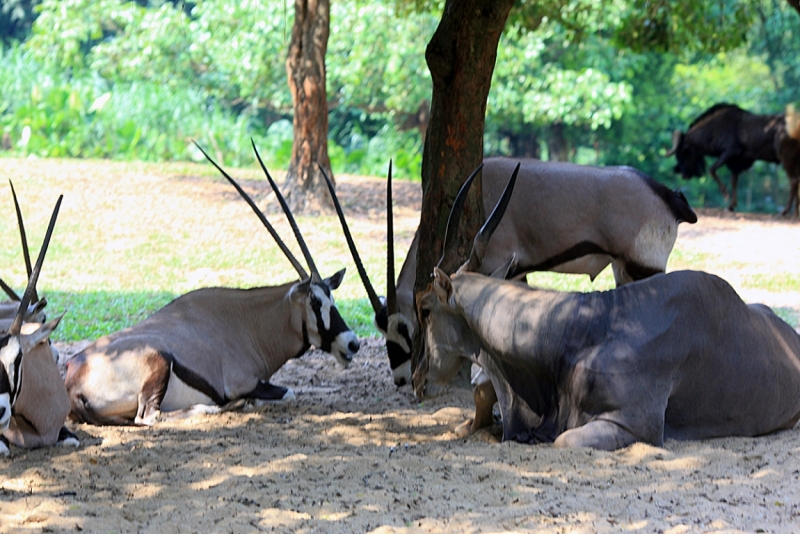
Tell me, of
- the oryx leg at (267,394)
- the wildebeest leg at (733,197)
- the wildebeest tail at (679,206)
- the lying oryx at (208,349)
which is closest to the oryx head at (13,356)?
the lying oryx at (208,349)

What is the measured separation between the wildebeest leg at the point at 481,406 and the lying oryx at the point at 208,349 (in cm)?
144

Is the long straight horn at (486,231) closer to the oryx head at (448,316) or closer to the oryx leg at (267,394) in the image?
the oryx head at (448,316)

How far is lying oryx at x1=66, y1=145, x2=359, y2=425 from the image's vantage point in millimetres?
5422

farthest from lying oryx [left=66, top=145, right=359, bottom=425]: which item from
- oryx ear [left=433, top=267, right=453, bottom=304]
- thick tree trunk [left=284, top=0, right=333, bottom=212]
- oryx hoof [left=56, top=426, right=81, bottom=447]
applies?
thick tree trunk [left=284, top=0, right=333, bottom=212]

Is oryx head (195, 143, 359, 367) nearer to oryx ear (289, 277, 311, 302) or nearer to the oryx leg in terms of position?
oryx ear (289, 277, 311, 302)

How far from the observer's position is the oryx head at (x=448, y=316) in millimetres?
4980

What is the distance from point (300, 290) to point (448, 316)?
1601 millimetres

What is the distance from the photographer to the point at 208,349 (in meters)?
5.97

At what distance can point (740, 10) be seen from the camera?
12.6 m

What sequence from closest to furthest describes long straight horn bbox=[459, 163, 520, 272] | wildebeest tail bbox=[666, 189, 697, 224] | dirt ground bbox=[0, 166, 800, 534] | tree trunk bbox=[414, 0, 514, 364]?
dirt ground bbox=[0, 166, 800, 534], long straight horn bbox=[459, 163, 520, 272], tree trunk bbox=[414, 0, 514, 364], wildebeest tail bbox=[666, 189, 697, 224]

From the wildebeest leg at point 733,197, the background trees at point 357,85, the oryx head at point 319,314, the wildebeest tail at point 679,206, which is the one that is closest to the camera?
the oryx head at point 319,314

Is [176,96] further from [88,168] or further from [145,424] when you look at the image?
[145,424]

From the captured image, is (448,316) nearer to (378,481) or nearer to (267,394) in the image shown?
(378,481)

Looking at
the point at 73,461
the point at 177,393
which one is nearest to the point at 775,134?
the point at 177,393
